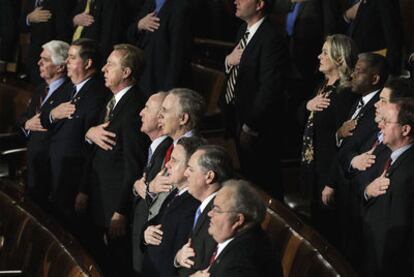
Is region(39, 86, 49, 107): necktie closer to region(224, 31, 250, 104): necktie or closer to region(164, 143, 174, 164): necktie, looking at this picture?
region(224, 31, 250, 104): necktie

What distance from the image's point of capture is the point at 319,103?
4.77 m

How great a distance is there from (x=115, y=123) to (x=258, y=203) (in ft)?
5.38

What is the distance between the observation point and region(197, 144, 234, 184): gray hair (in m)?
3.69

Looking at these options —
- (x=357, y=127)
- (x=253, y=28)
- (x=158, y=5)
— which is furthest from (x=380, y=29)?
(x=158, y=5)

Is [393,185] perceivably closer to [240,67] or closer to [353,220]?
[353,220]

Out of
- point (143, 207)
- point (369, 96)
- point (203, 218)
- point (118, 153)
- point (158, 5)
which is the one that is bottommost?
point (143, 207)

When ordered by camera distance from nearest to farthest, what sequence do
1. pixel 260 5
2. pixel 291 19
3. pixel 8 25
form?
pixel 260 5 → pixel 291 19 → pixel 8 25

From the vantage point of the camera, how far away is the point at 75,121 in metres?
5.15

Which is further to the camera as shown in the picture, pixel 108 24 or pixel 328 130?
pixel 108 24

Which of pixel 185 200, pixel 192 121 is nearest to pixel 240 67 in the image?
pixel 192 121

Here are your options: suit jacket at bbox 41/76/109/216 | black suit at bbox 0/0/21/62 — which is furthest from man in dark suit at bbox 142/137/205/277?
black suit at bbox 0/0/21/62

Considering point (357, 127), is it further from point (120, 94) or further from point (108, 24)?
point (108, 24)

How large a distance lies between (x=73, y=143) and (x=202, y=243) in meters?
1.72

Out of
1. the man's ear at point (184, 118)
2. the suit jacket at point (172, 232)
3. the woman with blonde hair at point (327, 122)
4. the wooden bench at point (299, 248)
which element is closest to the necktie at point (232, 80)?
the woman with blonde hair at point (327, 122)
